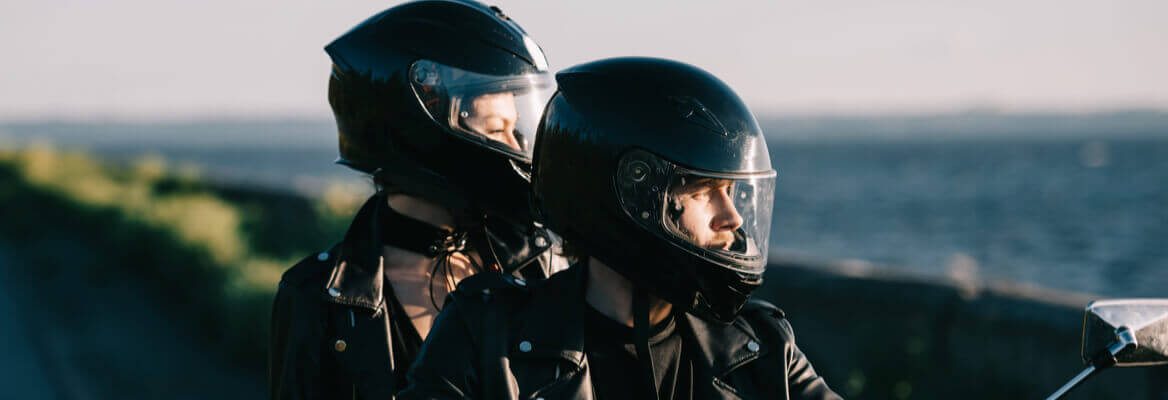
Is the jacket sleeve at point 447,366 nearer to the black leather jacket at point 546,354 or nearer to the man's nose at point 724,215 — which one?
the black leather jacket at point 546,354

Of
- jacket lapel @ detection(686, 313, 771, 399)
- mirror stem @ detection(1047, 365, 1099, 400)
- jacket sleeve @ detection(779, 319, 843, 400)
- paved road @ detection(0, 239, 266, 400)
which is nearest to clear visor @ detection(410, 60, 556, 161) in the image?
jacket lapel @ detection(686, 313, 771, 399)

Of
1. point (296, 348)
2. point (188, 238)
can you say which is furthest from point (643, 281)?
point (188, 238)

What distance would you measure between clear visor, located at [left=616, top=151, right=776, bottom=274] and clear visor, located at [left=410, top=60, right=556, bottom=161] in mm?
709

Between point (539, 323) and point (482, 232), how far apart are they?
946mm

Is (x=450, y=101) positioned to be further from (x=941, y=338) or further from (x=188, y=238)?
(x=188, y=238)

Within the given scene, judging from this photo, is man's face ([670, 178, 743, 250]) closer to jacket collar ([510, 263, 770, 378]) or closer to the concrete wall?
jacket collar ([510, 263, 770, 378])

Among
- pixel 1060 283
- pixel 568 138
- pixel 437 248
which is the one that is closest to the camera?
pixel 568 138

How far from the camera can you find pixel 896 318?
620 cm

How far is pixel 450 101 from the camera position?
3.09 metres

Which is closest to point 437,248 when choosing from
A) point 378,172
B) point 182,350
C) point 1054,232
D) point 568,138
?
point 378,172

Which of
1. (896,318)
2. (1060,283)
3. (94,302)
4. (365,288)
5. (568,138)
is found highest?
(568,138)

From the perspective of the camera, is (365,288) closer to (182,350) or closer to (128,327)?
(182,350)

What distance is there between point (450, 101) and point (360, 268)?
22.7 inches

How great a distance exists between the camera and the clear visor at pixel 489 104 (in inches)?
119
